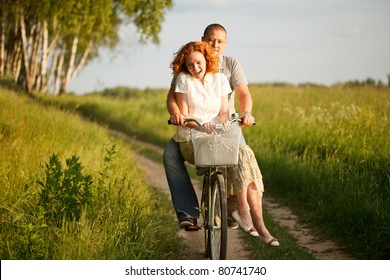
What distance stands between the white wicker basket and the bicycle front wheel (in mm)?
243

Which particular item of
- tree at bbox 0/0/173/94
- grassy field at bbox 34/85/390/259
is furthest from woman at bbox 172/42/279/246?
tree at bbox 0/0/173/94

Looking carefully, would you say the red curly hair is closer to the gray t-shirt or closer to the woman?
the woman

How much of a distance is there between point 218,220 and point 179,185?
581 mm

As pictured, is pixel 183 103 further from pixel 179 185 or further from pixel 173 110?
pixel 179 185

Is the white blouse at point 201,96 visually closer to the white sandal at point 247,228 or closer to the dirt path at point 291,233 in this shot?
the white sandal at point 247,228

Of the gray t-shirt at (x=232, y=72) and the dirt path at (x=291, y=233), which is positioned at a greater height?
the gray t-shirt at (x=232, y=72)

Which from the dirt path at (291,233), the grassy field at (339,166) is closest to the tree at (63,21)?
the grassy field at (339,166)

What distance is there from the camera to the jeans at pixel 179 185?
20.5 feet

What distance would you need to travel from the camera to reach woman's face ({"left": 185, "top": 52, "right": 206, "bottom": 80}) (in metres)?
5.88

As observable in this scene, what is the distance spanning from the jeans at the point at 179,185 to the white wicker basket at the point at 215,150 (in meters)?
0.65

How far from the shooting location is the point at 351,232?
23.8 ft

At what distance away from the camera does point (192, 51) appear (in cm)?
591

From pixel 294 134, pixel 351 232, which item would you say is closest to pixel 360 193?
pixel 351 232
